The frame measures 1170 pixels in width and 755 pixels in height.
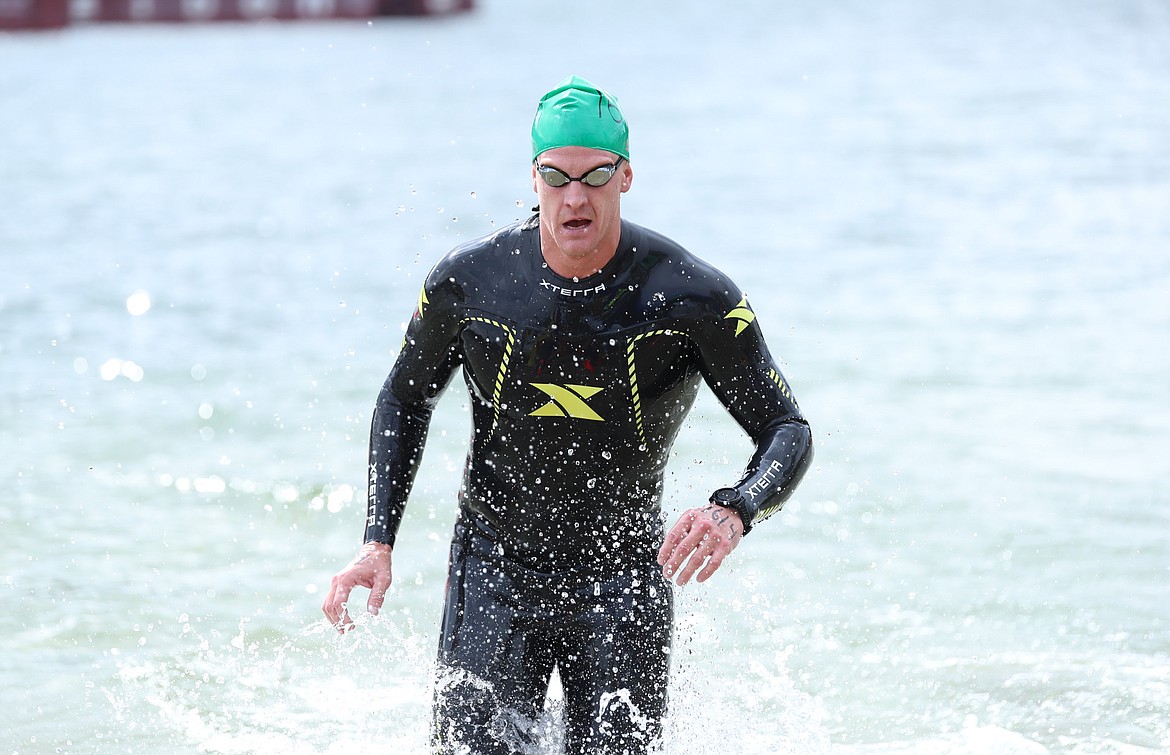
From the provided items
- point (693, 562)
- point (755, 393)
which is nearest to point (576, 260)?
point (755, 393)

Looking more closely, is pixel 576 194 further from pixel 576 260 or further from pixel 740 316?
pixel 740 316

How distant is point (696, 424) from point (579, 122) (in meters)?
6.40

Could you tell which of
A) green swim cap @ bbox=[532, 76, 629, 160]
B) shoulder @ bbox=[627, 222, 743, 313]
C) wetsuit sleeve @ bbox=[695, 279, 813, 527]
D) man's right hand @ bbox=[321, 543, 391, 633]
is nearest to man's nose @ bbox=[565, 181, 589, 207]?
green swim cap @ bbox=[532, 76, 629, 160]

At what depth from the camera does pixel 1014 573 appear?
26.3 feet

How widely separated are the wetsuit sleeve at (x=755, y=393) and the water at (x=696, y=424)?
4.97 feet

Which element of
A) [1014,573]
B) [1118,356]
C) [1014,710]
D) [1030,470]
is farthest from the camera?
[1118,356]

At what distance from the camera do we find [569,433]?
423 cm

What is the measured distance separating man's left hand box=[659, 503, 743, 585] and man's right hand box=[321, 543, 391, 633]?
766mm

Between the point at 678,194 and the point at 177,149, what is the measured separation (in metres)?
9.39

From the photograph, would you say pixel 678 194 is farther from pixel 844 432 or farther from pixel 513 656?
pixel 513 656

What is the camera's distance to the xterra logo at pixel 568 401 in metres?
4.17

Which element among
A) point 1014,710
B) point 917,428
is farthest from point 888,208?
point 1014,710

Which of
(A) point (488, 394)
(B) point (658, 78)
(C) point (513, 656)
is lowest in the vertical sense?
(B) point (658, 78)

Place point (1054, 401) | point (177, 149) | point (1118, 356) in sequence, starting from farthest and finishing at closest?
point (177, 149), point (1118, 356), point (1054, 401)
